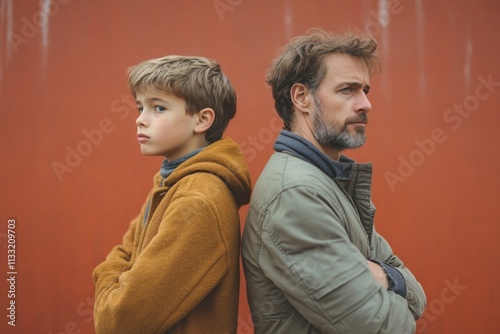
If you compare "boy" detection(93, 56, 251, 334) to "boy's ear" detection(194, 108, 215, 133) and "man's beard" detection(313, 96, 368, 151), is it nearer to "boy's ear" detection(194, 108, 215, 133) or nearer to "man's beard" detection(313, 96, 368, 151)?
"boy's ear" detection(194, 108, 215, 133)

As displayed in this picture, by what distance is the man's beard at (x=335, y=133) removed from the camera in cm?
142

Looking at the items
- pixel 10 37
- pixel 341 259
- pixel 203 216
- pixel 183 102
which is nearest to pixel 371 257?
pixel 341 259

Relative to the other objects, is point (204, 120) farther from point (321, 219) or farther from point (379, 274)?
point (379, 274)

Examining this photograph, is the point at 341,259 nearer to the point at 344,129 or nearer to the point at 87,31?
the point at 344,129

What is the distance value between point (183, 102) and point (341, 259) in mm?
673

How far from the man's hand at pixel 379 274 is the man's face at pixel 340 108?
392 millimetres

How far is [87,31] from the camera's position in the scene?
228 cm

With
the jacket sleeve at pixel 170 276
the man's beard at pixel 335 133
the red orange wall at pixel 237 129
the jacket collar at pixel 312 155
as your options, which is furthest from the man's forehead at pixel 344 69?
the red orange wall at pixel 237 129

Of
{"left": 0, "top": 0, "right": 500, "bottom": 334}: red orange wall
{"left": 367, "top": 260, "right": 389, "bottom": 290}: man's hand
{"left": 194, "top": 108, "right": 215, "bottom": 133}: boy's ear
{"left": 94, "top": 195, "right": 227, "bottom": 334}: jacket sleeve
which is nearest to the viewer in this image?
{"left": 94, "top": 195, "right": 227, "bottom": 334}: jacket sleeve

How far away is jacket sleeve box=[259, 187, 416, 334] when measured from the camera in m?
Answer: 1.09

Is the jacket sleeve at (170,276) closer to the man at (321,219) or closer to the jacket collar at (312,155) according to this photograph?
the man at (321,219)

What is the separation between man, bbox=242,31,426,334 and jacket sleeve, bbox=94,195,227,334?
16 centimetres

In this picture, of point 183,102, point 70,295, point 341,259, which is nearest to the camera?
point 341,259

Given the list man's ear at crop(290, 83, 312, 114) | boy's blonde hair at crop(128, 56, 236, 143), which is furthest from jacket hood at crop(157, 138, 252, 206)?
man's ear at crop(290, 83, 312, 114)
